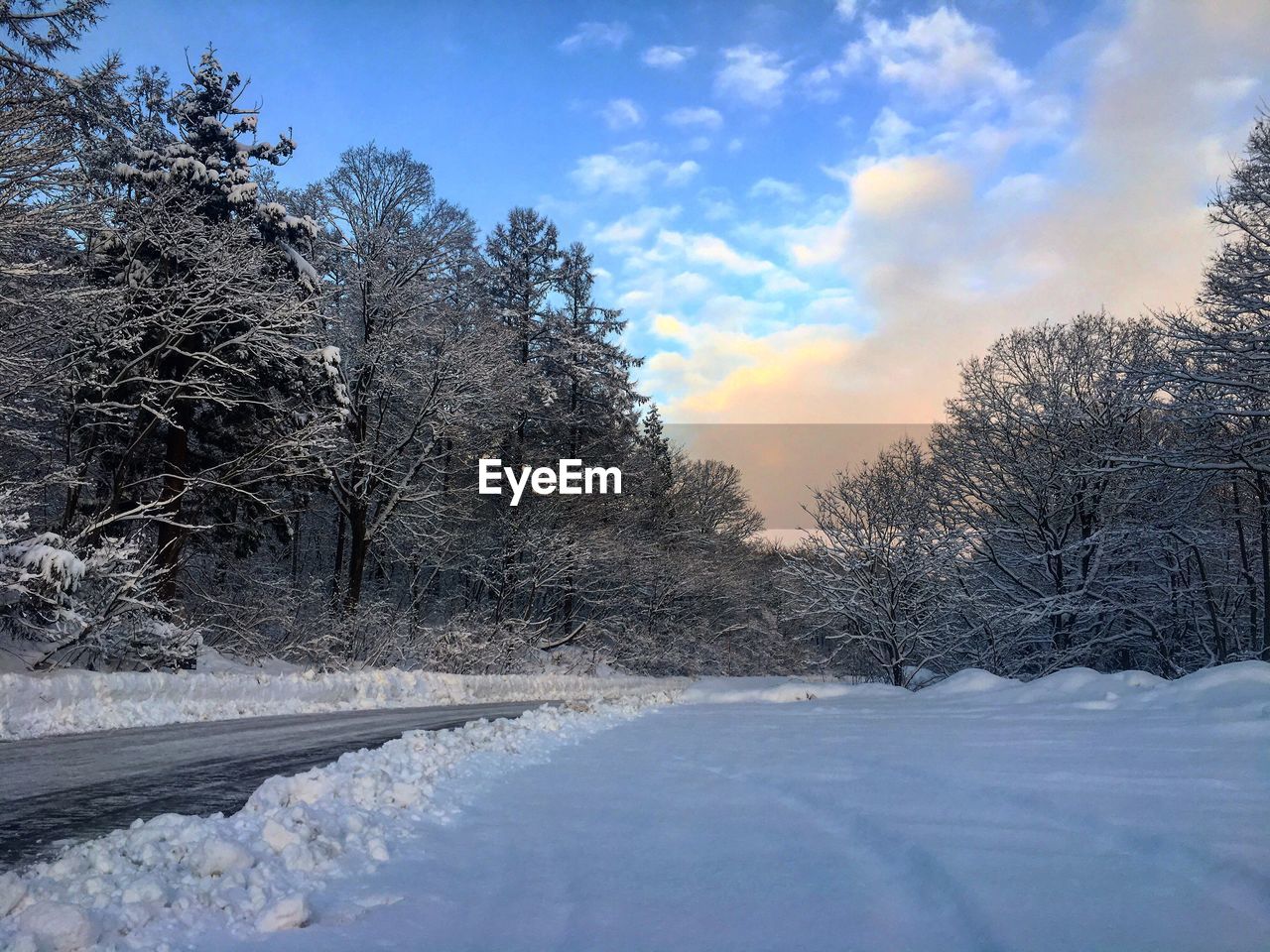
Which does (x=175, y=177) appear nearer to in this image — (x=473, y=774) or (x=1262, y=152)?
(x=473, y=774)

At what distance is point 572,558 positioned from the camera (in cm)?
3072

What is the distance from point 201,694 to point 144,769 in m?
6.94

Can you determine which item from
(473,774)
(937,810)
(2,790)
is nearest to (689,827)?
(937,810)

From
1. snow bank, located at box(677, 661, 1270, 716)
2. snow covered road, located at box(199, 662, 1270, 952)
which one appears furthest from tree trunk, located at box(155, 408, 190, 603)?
snow bank, located at box(677, 661, 1270, 716)

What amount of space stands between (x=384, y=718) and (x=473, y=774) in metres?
6.24

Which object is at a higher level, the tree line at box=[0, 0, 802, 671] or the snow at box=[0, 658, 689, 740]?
the tree line at box=[0, 0, 802, 671]

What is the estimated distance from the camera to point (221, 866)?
400cm

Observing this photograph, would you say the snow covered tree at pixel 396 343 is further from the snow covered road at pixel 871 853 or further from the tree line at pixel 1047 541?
the snow covered road at pixel 871 853

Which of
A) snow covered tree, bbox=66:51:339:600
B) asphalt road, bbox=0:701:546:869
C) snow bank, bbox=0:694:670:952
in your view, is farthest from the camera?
snow covered tree, bbox=66:51:339:600

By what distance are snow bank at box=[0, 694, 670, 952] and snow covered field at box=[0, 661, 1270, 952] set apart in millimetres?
13

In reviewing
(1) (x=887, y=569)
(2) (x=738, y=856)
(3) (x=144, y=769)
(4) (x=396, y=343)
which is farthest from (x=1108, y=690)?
(4) (x=396, y=343)

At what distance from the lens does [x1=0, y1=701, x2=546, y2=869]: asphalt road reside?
5301mm

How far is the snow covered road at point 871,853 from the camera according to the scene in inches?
134

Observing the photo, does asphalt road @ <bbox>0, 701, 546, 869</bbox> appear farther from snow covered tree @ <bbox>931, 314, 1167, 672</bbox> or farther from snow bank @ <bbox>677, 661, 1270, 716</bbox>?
snow covered tree @ <bbox>931, 314, 1167, 672</bbox>
